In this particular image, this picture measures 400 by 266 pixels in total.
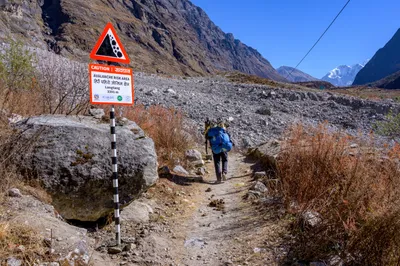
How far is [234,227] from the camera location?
15.8 feet

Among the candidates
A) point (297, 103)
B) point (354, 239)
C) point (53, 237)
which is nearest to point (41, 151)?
point (53, 237)

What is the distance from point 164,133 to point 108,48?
4.38m

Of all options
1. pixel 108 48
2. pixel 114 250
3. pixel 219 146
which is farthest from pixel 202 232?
pixel 219 146

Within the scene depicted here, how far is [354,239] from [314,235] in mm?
470

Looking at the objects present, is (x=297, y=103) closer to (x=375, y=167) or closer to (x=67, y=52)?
(x=375, y=167)

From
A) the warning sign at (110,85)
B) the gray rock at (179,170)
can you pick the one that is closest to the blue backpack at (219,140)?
the gray rock at (179,170)

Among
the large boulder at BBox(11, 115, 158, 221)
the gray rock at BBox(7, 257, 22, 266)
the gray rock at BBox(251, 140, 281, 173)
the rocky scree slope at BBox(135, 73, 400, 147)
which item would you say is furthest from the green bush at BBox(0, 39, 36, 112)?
the rocky scree slope at BBox(135, 73, 400, 147)

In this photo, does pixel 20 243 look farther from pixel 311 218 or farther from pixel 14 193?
pixel 311 218

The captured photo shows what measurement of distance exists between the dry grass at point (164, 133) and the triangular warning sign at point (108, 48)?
3770 mm

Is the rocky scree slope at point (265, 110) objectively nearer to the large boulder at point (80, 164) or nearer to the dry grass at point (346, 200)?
the dry grass at point (346, 200)

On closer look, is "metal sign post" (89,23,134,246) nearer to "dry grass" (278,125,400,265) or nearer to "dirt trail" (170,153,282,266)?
"dirt trail" (170,153,282,266)

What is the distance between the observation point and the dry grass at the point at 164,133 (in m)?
8.25

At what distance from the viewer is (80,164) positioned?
14.8ft

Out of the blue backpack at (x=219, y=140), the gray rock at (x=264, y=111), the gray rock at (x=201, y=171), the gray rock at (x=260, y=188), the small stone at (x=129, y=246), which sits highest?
the gray rock at (x=264, y=111)
